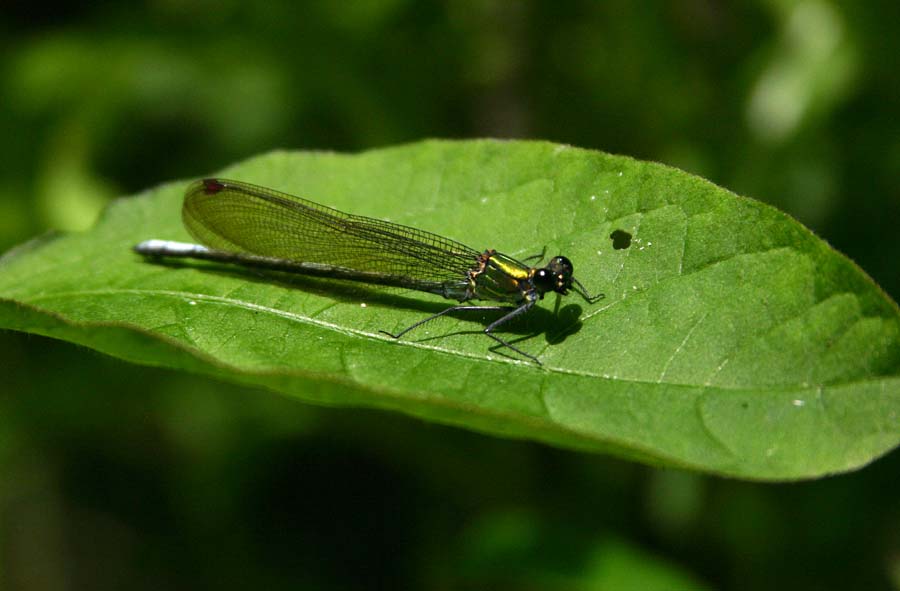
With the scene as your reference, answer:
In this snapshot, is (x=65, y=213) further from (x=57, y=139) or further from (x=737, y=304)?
(x=737, y=304)

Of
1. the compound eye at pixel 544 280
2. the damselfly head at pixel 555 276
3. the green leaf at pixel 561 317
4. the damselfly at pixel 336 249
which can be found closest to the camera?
the green leaf at pixel 561 317

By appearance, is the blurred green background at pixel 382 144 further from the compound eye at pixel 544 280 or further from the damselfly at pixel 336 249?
the compound eye at pixel 544 280

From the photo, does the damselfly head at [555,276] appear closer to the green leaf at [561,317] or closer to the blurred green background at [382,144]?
the green leaf at [561,317]

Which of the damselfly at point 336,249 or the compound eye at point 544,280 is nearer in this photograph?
the compound eye at point 544,280

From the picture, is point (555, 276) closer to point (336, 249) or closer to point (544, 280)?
point (544, 280)

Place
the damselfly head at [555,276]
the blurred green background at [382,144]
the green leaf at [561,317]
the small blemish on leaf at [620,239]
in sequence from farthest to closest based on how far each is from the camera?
the blurred green background at [382,144] < the damselfly head at [555,276] < the small blemish on leaf at [620,239] < the green leaf at [561,317]

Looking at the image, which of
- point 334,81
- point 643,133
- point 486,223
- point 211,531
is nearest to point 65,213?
point 334,81

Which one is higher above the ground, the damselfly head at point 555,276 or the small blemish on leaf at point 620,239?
the small blemish on leaf at point 620,239

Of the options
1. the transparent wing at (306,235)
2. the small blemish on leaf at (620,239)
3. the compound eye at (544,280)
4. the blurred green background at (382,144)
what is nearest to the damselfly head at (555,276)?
the compound eye at (544,280)
